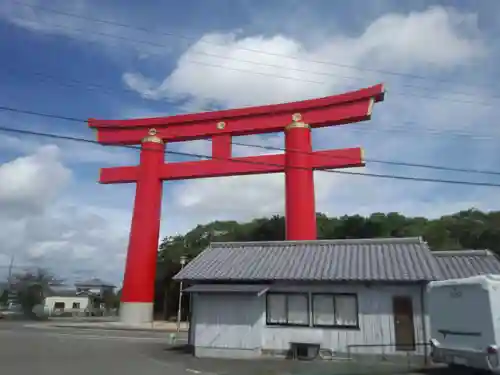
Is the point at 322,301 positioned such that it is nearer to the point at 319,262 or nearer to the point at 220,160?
the point at 319,262

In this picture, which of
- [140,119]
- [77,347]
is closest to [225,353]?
[77,347]

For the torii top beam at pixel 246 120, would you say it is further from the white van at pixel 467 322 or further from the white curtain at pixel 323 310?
the white van at pixel 467 322

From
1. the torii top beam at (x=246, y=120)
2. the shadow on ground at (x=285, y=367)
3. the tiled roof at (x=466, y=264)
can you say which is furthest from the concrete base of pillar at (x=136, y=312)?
the tiled roof at (x=466, y=264)

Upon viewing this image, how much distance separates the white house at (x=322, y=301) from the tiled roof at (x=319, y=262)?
0.03 meters

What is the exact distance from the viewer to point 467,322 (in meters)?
10.1

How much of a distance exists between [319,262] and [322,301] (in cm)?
173

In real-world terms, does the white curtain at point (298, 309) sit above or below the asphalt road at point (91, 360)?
above

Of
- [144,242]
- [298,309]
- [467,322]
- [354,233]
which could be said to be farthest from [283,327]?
[354,233]

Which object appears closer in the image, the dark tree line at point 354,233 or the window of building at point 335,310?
the window of building at point 335,310

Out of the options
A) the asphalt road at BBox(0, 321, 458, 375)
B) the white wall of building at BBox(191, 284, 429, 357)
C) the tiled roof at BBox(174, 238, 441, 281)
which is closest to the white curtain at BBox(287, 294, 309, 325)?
the white wall of building at BBox(191, 284, 429, 357)

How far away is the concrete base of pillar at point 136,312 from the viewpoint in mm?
30172

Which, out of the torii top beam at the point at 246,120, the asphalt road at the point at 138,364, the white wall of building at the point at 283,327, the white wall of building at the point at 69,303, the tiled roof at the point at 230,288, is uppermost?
the torii top beam at the point at 246,120

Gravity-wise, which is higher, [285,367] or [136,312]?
[136,312]

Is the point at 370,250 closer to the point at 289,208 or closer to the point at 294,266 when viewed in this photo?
the point at 294,266
